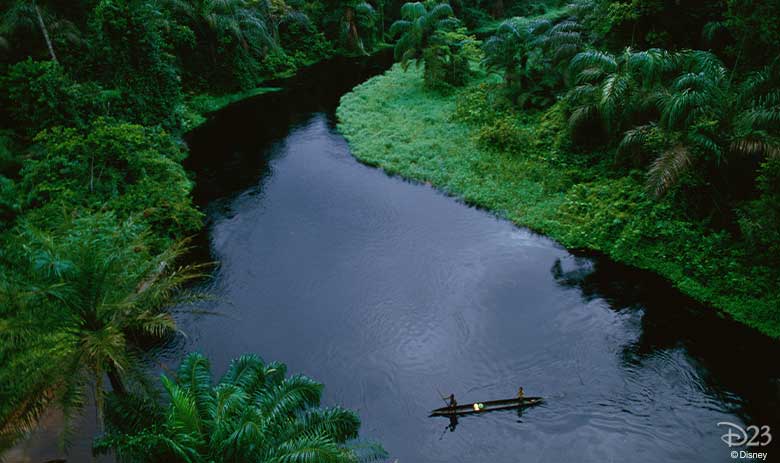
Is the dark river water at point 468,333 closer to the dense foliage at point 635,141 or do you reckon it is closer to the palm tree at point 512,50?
the dense foliage at point 635,141

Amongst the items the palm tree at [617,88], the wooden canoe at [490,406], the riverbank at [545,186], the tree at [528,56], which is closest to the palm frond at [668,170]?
the riverbank at [545,186]

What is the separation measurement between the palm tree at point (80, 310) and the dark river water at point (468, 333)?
105 inches

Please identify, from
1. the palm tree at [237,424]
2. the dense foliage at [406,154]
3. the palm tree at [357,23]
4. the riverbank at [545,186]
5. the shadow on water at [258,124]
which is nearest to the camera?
the palm tree at [237,424]

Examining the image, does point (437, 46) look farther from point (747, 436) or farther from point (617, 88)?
point (747, 436)

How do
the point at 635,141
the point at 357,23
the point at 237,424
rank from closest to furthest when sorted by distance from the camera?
the point at 237,424
the point at 635,141
the point at 357,23

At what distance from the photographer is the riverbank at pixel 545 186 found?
10.2 metres

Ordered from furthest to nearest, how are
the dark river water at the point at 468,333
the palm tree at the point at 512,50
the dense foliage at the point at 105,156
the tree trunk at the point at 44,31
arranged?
the palm tree at the point at 512,50
the tree trunk at the point at 44,31
the dark river water at the point at 468,333
the dense foliage at the point at 105,156

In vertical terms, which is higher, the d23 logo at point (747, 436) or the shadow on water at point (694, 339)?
the shadow on water at point (694, 339)

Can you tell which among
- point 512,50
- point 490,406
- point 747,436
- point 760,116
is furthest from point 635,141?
point 512,50

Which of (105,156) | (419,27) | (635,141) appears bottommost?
(105,156)

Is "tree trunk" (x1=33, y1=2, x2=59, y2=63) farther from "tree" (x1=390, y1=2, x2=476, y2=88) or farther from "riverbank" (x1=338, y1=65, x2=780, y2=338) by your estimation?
"tree" (x1=390, y1=2, x2=476, y2=88)

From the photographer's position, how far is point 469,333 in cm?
985

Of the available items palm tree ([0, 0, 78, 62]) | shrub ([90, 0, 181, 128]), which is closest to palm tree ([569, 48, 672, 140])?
shrub ([90, 0, 181, 128])

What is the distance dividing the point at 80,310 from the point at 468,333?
258 inches
